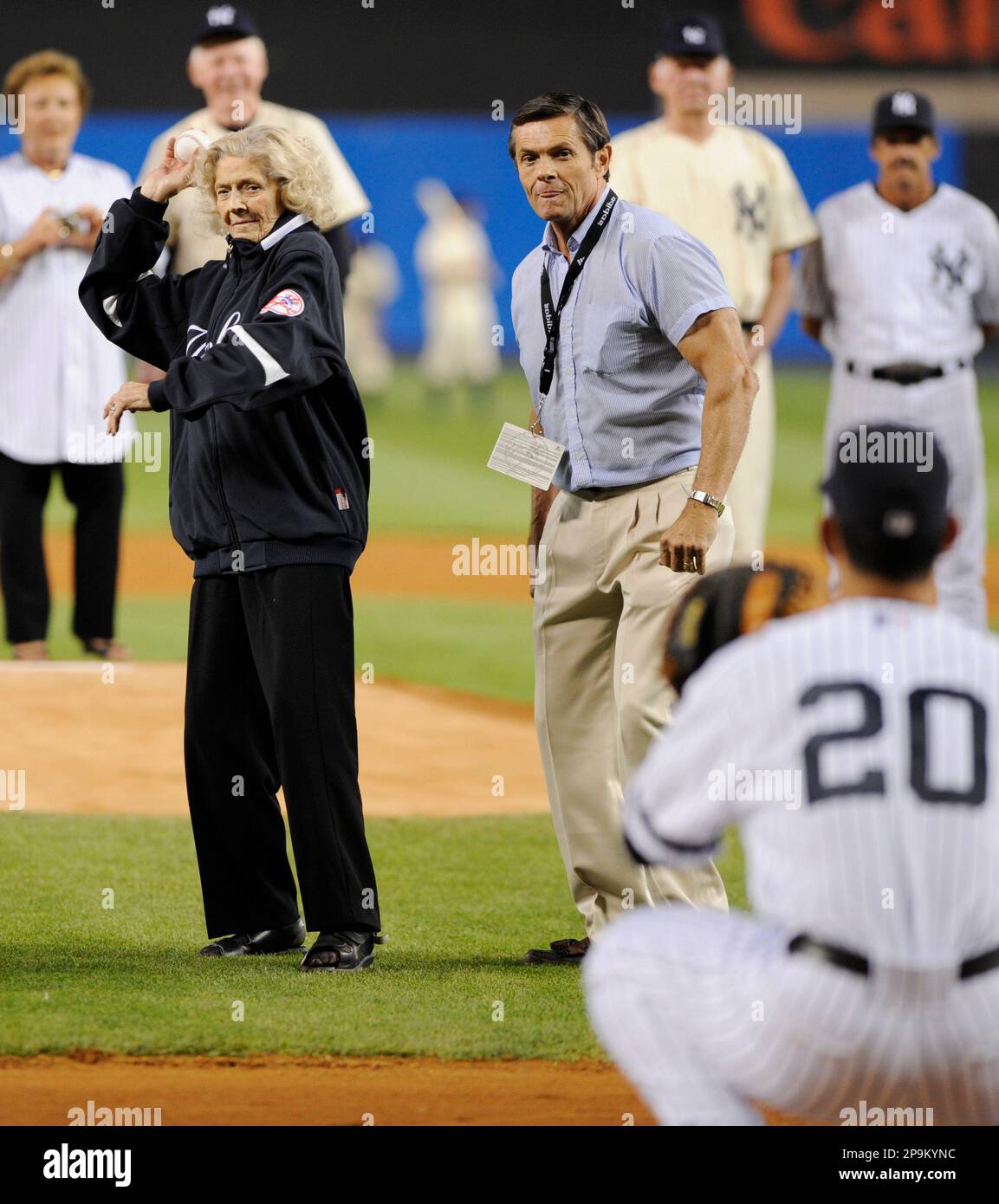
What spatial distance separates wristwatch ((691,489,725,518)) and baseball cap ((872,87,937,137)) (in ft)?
16.2

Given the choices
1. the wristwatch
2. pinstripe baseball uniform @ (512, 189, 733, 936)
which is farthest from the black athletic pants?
the wristwatch

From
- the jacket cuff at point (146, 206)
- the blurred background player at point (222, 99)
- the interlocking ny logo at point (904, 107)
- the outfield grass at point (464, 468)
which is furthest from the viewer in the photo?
the outfield grass at point (464, 468)

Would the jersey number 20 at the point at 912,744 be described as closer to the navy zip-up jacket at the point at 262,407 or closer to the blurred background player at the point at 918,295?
the navy zip-up jacket at the point at 262,407

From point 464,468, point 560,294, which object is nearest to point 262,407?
point 560,294

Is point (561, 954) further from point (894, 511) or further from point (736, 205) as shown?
point (736, 205)

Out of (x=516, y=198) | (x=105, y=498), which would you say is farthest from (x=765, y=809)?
(x=516, y=198)

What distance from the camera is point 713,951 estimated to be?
287 cm

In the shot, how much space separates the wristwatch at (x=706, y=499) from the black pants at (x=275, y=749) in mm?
913

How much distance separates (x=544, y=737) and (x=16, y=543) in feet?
16.2

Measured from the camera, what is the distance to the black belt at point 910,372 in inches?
357

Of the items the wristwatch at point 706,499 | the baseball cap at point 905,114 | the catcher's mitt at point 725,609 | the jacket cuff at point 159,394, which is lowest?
the catcher's mitt at point 725,609

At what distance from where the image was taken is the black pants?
15.4ft

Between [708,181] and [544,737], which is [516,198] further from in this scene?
[544,737]

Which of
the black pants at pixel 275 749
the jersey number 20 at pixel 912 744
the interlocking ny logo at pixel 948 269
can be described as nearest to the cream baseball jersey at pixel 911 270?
the interlocking ny logo at pixel 948 269
